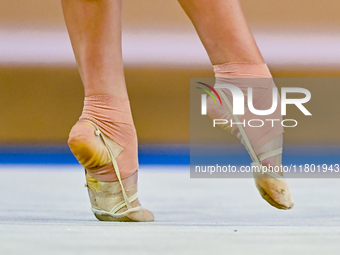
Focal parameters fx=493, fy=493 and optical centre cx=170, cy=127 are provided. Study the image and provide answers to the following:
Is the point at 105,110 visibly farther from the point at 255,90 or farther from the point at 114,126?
the point at 255,90

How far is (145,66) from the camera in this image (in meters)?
1.87

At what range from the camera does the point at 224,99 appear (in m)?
0.75

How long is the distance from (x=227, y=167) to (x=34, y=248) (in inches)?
64.4

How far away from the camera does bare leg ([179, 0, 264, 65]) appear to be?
2.33 feet

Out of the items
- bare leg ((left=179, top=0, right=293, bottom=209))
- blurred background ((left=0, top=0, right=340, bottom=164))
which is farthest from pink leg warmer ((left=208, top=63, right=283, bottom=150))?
blurred background ((left=0, top=0, right=340, bottom=164))

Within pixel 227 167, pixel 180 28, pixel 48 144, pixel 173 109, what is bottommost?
pixel 227 167

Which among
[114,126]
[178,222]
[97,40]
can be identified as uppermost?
[97,40]

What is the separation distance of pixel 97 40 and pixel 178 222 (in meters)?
0.26

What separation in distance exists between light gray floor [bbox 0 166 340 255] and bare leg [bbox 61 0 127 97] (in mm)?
193

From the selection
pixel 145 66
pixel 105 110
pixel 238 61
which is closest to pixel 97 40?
pixel 105 110

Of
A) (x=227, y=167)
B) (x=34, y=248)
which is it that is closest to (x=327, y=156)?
(x=227, y=167)

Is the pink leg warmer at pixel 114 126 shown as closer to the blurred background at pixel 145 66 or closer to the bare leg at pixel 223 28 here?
the bare leg at pixel 223 28

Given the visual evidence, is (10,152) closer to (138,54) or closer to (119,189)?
(138,54)


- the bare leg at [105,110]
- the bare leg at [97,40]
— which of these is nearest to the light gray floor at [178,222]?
the bare leg at [105,110]
